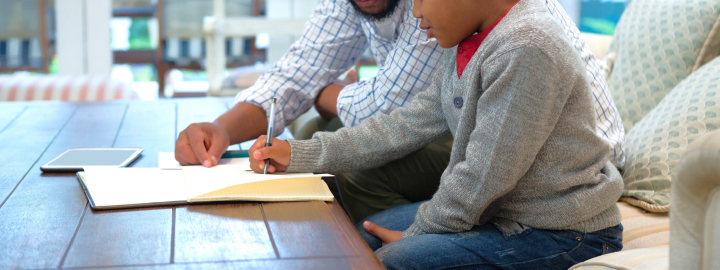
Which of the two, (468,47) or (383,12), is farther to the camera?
(383,12)

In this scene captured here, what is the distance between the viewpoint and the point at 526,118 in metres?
0.74

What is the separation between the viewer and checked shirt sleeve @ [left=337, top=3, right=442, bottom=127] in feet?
3.88

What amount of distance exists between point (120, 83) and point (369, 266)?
2.13 meters

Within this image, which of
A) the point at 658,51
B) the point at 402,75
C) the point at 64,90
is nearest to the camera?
the point at 402,75

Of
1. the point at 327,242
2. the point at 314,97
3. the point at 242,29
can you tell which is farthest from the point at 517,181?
the point at 242,29

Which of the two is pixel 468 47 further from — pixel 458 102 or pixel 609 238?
pixel 609 238

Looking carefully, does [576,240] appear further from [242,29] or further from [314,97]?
[242,29]

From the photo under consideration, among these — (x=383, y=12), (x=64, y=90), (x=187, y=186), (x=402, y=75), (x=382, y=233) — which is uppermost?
(x=383, y=12)

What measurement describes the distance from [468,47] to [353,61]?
2.29 feet

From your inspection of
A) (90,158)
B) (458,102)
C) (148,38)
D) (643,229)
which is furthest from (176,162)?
(148,38)

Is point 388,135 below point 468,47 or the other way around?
below

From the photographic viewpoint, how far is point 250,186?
0.78 metres

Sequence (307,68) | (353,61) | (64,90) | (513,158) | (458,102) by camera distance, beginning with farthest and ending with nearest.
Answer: (64,90) < (353,61) < (307,68) < (458,102) < (513,158)

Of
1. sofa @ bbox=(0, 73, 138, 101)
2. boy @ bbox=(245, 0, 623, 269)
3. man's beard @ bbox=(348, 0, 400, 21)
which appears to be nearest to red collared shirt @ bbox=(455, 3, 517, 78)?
boy @ bbox=(245, 0, 623, 269)
